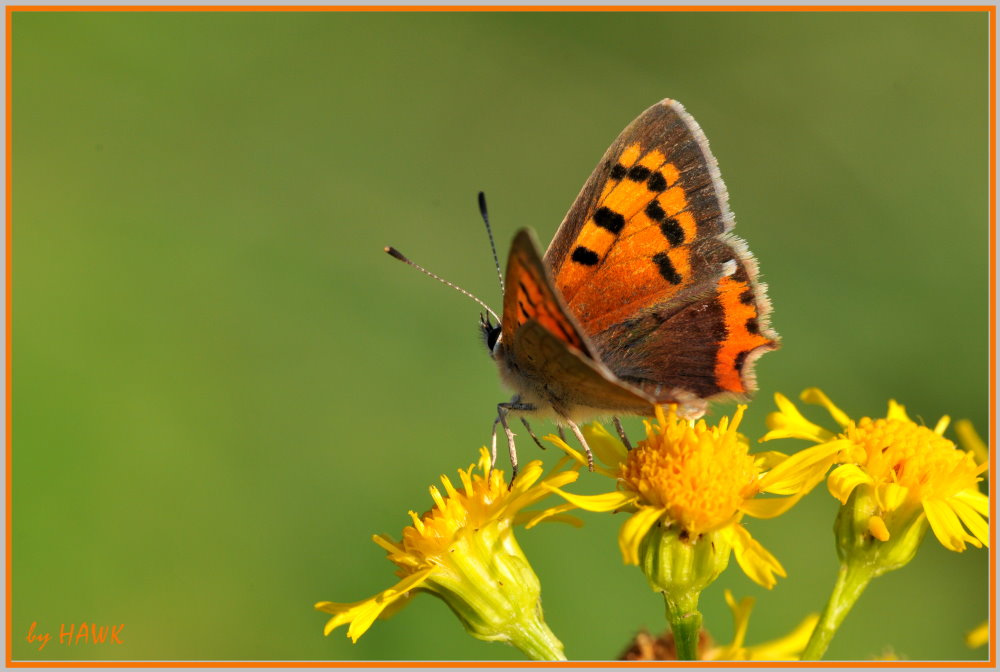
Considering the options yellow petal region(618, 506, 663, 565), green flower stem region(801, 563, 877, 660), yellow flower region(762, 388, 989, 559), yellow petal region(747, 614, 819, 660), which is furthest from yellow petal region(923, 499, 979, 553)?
yellow petal region(618, 506, 663, 565)

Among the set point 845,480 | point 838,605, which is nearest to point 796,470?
point 845,480

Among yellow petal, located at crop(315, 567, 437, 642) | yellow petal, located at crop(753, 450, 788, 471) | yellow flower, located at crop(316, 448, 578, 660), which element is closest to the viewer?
yellow petal, located at crop(315, 567, 437, 642)

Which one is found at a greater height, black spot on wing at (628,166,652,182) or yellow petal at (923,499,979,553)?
black spot on wing at (628,166,652,182)

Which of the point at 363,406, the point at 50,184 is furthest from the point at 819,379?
the point at 50,184

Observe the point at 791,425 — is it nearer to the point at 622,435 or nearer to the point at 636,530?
the point at 622,435

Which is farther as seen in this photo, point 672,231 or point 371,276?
point 371,276

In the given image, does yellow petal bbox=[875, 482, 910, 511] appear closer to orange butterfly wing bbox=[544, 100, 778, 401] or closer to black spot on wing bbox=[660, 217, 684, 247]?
orange butterfly wing bbox=[544, 100, 778, 401]
